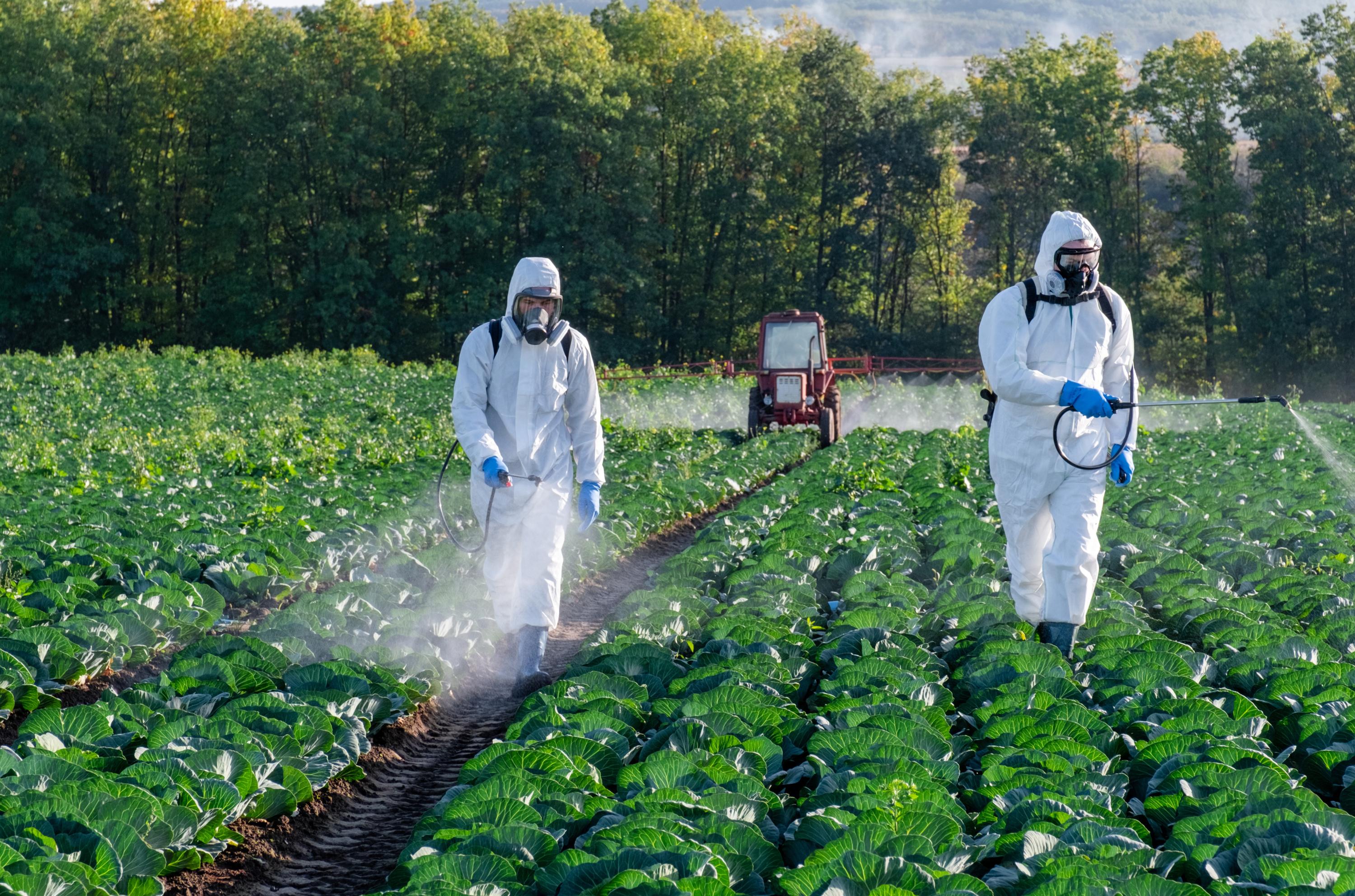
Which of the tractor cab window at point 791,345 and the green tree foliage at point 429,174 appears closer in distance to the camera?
the tractor cab window at point 791,345

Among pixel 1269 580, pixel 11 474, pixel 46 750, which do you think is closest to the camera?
pixel 46 750

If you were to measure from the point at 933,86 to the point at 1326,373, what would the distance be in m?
21.3

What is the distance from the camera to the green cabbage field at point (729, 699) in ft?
11.3

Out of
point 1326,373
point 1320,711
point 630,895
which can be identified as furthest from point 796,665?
point 1326,373

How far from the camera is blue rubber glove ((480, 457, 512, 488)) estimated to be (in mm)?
6254

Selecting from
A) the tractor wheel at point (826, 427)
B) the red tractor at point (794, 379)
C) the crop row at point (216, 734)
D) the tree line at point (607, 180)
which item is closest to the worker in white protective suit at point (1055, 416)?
the crop row at point (216, 734)

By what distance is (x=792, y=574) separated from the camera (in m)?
7.92

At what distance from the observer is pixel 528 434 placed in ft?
21.7

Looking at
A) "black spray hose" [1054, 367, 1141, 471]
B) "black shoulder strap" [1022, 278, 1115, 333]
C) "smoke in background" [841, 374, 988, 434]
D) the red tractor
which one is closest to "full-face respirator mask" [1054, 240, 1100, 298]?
"black shoulder strap" [1022, 278, 1115, 333]

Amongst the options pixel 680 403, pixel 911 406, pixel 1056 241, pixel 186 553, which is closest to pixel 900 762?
pixel 1056 241

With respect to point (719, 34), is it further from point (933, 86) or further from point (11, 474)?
point (11, 474)

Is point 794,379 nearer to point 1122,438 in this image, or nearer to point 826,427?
point 826,427

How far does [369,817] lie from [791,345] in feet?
57.5

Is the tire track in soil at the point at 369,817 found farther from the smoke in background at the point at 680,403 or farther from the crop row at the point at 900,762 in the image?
the smoke in background at the point at 680,403
